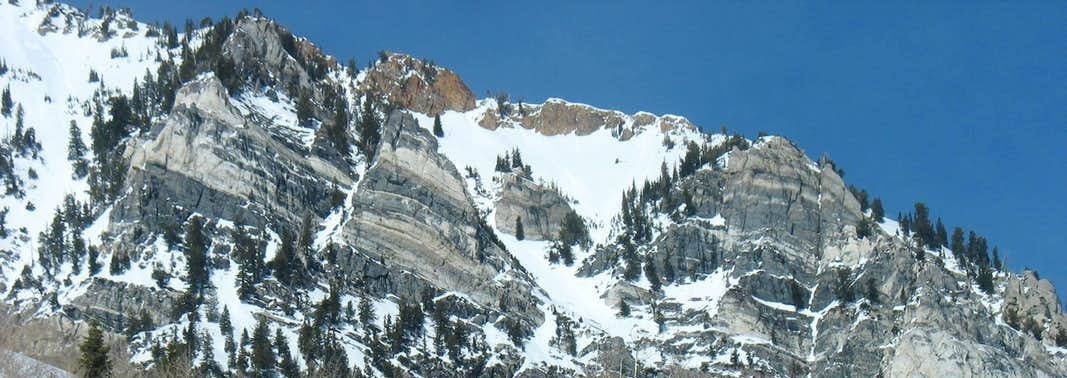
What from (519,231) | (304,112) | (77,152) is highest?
(304,112)

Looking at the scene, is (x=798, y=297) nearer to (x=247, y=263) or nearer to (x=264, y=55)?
(x=247, y=263)

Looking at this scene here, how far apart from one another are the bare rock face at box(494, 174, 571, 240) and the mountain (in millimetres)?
309

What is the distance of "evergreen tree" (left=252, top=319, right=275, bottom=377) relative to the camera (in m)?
114

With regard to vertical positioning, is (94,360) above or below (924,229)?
below

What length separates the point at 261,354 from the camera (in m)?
114

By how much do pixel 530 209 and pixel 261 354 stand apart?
2598 inches

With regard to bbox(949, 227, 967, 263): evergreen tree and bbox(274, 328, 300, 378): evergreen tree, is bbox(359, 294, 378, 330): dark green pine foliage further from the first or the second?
bbox(949, 227, 967, 263): evergreen tree

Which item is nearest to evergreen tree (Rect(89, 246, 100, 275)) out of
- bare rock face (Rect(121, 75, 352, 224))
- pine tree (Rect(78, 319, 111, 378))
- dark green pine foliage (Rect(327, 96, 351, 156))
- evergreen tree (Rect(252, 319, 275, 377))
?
bare rock face (Rect(121, 75, 352, 224))

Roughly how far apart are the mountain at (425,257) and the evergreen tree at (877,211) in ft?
2.46

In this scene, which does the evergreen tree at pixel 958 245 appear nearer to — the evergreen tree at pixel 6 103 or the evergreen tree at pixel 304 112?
the evergreen tree at pixel 304 112

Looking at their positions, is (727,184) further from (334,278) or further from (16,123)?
(16,123)

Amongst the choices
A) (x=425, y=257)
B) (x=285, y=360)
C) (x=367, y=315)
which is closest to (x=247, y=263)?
(x=367, y=315)

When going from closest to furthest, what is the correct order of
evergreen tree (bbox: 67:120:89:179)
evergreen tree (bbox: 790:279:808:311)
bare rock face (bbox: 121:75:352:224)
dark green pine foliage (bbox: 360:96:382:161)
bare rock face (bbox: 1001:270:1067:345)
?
bare rock face (bbox: 1001:270:1067:345) < bare rock face (bbox: 121:75:352:224) < evergreen tree (bbox: 790:279:808:311) < evergreen tree (bbox: 67:120:89:179) < dark green pine foliage (bbox: 360:96:382:161)

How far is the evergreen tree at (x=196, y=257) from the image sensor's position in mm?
126319
